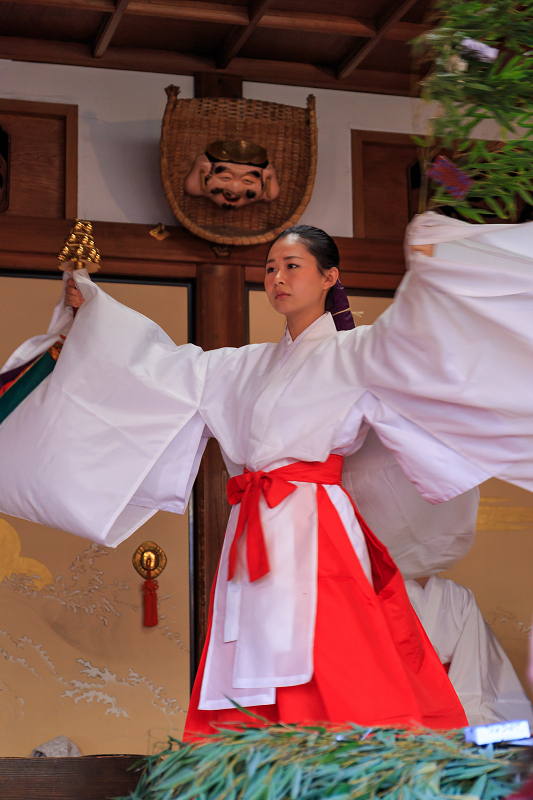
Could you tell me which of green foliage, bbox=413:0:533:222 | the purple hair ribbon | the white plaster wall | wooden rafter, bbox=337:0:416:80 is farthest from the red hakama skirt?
wooden rafter, bbox=337:0:416:80

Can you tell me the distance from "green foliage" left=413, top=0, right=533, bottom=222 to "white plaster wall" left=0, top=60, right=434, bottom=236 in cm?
200

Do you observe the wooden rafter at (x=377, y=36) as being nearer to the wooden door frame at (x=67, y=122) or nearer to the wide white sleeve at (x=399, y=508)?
the wooden door frame at (x=67, y=122)

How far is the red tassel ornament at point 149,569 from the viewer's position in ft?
10.6

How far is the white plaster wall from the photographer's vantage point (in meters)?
3.46

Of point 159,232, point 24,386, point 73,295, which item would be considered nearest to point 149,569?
point 24,386

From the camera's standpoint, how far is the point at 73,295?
2588mm

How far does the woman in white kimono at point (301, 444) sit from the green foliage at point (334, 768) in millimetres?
1019

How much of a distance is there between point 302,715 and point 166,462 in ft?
2.76

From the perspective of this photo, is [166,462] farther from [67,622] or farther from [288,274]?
[67,622]

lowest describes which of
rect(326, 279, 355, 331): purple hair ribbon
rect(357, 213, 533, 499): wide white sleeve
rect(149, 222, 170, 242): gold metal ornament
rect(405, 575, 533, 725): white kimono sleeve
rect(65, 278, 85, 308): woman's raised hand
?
rect(405, 575, 533, 725): white kimono sleeve

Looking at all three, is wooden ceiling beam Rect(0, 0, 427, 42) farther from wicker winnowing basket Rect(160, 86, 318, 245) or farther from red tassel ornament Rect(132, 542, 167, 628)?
red tassel ornament Rect(132, 542, 167, 628)

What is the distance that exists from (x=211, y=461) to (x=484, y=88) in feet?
6.81

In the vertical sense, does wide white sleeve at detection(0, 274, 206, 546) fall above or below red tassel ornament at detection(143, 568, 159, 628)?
above

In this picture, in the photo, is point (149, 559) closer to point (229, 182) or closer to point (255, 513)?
point (255, 513)
